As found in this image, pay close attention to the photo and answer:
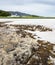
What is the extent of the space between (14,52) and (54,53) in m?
4.07

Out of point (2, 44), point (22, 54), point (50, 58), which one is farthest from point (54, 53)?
point (2, 44)

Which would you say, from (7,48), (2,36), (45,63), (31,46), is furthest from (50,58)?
(2,36)

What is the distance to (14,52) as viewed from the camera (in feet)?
62.2

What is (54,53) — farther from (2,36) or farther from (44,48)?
(2,36)

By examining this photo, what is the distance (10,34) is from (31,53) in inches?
227

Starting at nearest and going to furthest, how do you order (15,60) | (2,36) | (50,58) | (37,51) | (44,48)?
1. (15,60)
2. (50,58)
3. (37,51)
4. (44,48)
5. (2,36)

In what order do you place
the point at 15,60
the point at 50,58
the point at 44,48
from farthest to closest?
the point at 44,48, the point at 50,58, the point at 15,60

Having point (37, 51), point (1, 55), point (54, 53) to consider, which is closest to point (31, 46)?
point (37, 51)

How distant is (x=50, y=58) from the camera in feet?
63.2

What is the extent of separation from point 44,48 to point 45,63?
379cm

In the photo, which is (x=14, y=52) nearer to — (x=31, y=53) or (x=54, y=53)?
(x=31, y=53)

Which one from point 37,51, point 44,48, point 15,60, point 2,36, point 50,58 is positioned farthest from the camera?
point 2,36

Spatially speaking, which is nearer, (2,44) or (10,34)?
(2,44)

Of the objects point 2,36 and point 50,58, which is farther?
point 2,36
